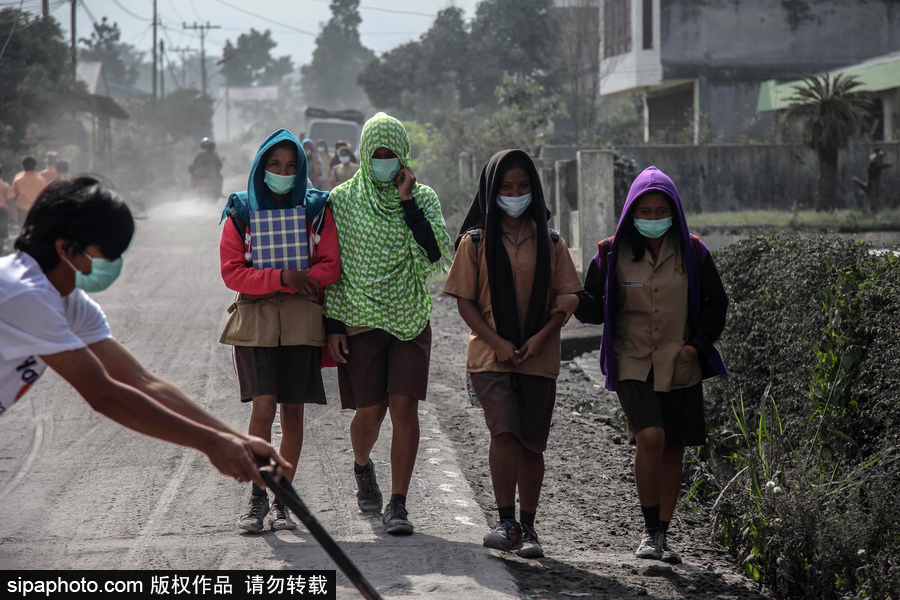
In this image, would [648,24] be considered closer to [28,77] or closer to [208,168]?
[208,168]

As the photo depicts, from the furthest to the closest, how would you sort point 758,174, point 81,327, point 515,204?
point 758,174 < point 515,204 < point 81,327

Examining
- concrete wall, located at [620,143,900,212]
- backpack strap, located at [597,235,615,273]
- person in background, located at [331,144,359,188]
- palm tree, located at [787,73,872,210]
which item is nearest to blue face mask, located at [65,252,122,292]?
backpack strap, located at [597,235,615,273]

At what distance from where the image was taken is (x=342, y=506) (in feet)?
15.3

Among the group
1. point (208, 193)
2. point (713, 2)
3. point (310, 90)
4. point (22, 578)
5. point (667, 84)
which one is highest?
point (310, 90)

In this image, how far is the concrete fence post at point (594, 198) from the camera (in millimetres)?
10547

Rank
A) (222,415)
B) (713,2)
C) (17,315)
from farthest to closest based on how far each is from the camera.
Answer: (713,2), (222,415), (17,315)

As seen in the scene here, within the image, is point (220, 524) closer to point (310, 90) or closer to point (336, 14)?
point (336, 14)

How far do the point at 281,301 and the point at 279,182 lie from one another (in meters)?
0.58

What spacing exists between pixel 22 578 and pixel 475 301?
2225 mm

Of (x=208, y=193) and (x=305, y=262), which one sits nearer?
(x=305, y=262)

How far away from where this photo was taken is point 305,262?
429 cm

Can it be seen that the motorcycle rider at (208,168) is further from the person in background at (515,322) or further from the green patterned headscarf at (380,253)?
the person in background at (515,322)

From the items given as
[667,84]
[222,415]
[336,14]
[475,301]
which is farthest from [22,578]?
[336,14]

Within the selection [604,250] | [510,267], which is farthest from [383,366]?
[604,250]
